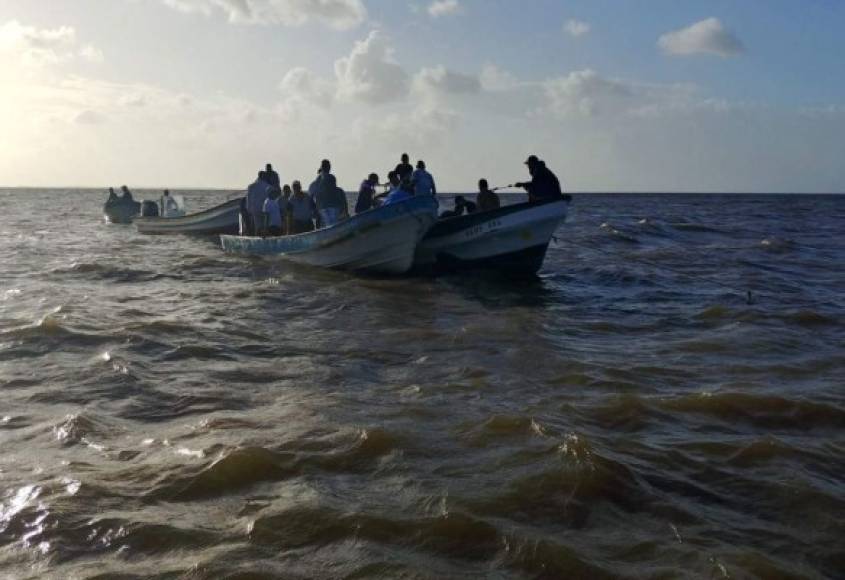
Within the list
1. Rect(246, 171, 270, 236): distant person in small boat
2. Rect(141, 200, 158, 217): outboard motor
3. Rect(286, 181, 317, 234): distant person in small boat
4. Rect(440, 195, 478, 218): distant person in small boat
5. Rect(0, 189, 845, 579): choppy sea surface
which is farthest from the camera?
Rect(141, 200, 158, 217): outboard motor

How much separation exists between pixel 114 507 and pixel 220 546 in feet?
3.28

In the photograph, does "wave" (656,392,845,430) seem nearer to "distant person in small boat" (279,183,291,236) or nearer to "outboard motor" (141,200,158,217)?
"distant person in small boat" (279,183,291,236)

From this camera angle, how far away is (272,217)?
19.4m

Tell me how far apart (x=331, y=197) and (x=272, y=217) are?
2038 millimetres

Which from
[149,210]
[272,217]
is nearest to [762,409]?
[272,217]

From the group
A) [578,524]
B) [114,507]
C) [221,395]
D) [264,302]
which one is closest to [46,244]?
[264,302]

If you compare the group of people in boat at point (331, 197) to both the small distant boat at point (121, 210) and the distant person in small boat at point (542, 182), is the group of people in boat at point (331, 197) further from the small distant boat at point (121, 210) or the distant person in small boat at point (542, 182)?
the small distant boat at point (121, 210)

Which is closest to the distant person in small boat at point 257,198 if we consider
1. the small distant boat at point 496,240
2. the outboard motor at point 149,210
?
the small distant boat at point 496,240

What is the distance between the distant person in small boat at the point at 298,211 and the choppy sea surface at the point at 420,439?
18.9 feet

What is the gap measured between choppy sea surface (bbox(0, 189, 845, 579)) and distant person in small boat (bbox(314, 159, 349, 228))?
497 centimetres

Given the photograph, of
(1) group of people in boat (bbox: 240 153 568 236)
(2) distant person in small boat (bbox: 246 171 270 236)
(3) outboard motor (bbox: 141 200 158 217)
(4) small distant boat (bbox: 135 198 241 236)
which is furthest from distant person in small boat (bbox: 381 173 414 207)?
(3) outboard motor (bbox: 141 200 158 217)

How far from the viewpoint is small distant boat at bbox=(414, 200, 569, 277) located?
611 inches

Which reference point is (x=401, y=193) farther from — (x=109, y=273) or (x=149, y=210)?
(x=149, y=210)

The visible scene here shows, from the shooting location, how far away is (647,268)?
19938mm
